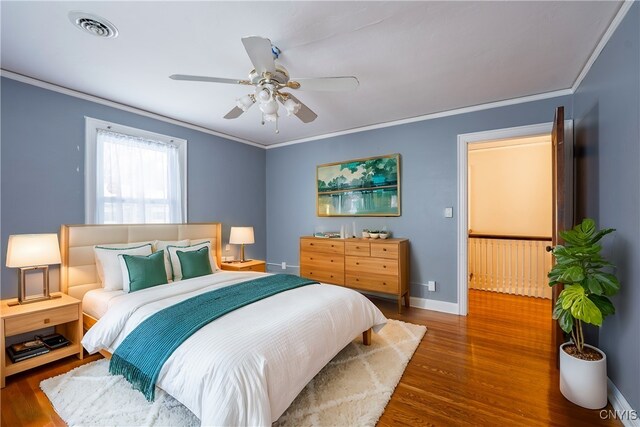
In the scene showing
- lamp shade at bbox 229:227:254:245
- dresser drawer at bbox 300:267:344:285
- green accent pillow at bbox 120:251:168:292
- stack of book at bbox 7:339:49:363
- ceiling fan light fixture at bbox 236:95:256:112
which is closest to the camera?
ceiling fan light fixture at bbox 236:95:256:112

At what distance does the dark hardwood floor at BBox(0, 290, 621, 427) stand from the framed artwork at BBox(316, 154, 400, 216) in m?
1.79

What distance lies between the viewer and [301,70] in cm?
259

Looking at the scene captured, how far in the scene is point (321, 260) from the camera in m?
4.30

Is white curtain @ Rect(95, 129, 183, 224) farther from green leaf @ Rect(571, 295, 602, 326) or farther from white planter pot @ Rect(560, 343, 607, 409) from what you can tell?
white planter pot @ Rect(560, 343, 607, 409)

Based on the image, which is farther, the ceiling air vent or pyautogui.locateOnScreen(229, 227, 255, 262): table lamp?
pyautogui.locateOnScreen(229, 227, 255, 262): table lamp

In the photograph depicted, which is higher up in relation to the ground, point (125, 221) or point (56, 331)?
point (125, 221)

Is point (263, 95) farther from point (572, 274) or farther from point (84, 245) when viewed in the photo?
point (84, 245)

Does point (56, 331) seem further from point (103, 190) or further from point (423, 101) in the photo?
point (423, 101)

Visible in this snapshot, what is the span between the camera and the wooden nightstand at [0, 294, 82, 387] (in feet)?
7.08

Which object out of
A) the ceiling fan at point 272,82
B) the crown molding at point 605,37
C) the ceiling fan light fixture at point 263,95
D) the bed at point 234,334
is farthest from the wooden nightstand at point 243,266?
the crown molding at point 605,37

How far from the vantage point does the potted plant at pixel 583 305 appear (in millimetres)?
1778

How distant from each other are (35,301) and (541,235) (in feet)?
21.2

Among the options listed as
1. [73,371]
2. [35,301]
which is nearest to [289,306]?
[73,371]

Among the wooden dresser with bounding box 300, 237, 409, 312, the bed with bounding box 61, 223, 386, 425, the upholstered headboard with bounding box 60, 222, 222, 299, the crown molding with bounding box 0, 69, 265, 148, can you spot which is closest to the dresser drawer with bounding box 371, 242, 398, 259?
the wooden dresser with bounding box 300, 237, 409, 312
